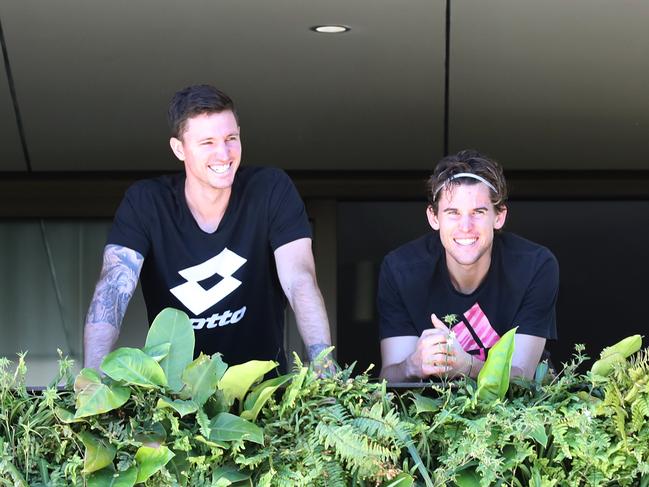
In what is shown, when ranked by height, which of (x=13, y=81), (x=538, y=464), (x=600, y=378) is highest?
(x=13, y=81)

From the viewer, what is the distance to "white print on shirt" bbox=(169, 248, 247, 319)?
4.11 m

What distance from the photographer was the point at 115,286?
3.91m

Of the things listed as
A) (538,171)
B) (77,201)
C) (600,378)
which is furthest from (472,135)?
(600,378)

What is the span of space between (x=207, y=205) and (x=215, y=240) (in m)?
0.12

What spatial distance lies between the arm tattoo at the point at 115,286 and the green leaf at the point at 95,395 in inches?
43.8

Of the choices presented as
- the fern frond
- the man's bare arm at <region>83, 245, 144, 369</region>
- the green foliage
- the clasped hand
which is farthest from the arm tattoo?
the fern frond

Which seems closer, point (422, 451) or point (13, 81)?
point (422, 451)

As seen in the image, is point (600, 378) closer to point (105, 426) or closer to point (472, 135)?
point (105, 426)

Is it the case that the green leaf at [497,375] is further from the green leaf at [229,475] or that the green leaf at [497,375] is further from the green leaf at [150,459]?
the green leaf at [150,459]

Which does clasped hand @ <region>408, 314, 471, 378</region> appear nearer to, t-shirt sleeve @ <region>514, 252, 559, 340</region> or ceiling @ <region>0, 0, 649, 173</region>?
t-shirt sleeve @ <region>514, 252, 559, 340</region>

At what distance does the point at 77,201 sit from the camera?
733cm

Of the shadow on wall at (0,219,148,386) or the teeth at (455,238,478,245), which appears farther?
the shadow on wall at (0,219,148,386)

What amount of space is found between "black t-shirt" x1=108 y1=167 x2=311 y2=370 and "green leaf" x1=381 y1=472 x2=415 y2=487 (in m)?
1.48

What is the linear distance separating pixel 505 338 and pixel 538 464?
0.28 metres
